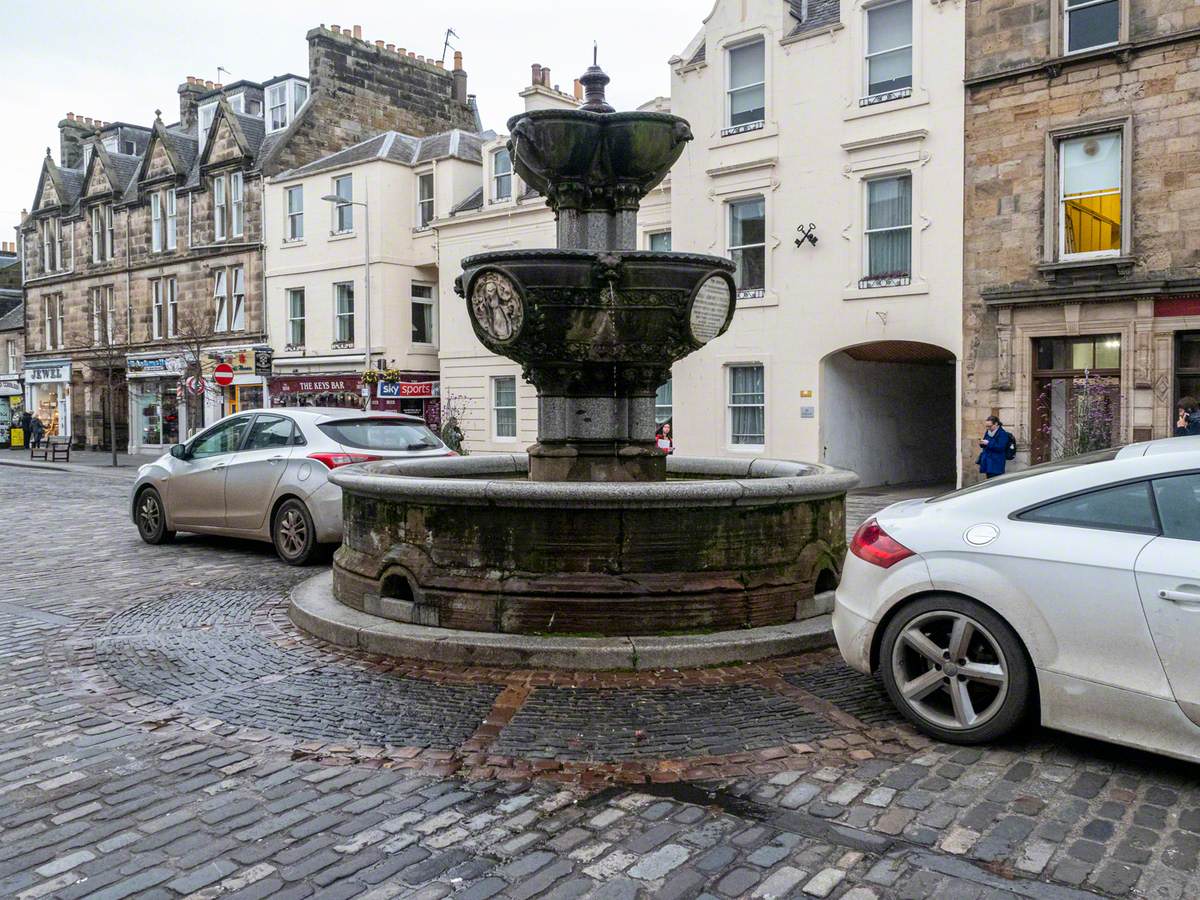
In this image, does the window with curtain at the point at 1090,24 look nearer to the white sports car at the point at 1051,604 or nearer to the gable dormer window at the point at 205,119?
the white sports car at the point at 1051,604

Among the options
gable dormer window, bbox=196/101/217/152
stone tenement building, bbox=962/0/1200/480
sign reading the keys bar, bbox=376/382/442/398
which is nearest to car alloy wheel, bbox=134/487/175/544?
stone tenement building, bbox=962/0/1200/480

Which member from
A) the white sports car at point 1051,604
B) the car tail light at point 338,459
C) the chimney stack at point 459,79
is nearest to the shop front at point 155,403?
the chimney stack at point 459,79

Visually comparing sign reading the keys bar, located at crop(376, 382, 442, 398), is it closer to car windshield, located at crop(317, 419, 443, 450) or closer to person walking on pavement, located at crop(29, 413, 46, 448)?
person walking on pavement, located at crop(29, 413, 46, 448)

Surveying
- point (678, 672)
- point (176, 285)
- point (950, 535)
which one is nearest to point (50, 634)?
point (678, 672)

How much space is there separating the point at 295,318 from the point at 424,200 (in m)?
Answer: 6.24

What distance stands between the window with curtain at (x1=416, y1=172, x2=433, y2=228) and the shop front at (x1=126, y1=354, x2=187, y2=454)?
11905mm

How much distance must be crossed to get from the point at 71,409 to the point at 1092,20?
41.1 metres

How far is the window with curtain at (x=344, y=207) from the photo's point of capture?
31.9 m

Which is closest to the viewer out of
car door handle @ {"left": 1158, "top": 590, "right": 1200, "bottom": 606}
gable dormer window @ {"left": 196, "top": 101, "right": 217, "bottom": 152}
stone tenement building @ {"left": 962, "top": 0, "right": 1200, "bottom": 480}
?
car door handle @ {"left": 1158, "top": 590, "right": 1200, "bottom": 606}

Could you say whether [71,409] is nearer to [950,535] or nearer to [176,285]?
[176,285]

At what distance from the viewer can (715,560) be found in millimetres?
6445

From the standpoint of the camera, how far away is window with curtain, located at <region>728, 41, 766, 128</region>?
73.2ft

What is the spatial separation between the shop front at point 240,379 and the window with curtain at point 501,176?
11.1 meters

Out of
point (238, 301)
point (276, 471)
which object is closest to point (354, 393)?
point (238, 301)
